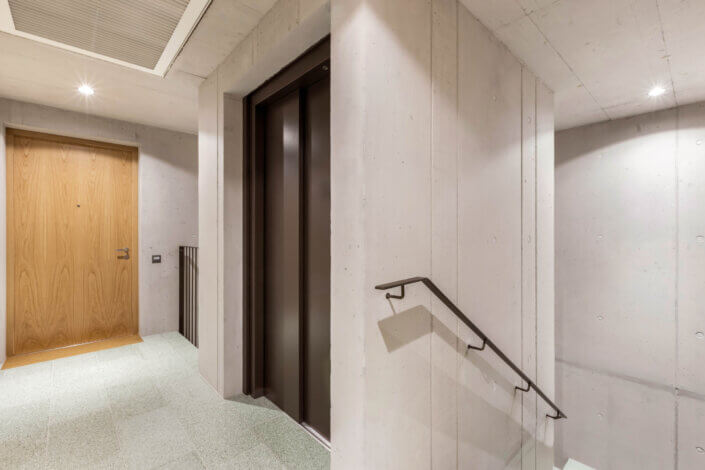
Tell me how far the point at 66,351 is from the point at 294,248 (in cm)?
312

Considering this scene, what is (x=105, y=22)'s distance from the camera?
1976mm

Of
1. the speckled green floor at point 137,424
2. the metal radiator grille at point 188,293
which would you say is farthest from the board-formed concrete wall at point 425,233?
the metal radiator grille at point 188,293

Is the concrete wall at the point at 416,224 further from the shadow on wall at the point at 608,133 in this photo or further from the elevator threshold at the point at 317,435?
the shadow on wall at the point at 608,133

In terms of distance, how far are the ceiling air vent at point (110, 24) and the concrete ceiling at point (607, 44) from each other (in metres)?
1.74

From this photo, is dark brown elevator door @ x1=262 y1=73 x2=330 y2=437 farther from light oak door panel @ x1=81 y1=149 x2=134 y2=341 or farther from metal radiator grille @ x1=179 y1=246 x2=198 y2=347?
light oak door panel @ x1=81 y1=149 x2=134 y2=341

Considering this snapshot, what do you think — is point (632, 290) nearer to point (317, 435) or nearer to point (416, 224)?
point (416, 224)

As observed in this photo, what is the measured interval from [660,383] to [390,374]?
11.3ft

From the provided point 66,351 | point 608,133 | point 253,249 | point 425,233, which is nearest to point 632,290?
point 608,133

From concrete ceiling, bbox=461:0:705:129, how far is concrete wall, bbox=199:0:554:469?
15 cm

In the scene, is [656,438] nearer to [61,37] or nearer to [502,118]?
[502,118]

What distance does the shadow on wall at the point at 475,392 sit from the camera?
1.49m

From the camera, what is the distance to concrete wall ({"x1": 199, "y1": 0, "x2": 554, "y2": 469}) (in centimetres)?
136

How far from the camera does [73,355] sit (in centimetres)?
328

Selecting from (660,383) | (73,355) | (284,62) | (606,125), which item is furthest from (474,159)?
(73,355)
